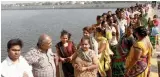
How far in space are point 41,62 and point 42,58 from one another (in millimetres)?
60

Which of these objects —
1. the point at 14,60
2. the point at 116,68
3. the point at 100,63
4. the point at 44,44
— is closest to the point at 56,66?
the point at 44,44

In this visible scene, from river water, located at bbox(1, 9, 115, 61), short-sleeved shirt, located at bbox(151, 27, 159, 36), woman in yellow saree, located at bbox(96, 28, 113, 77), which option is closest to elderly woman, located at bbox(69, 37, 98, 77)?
woman in yellow saree, located at bbox(96, 28, 113, 77)

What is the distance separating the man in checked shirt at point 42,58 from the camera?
511 cm

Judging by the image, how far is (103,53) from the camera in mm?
6945

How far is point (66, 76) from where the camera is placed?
6484mm

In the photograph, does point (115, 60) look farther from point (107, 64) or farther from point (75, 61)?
point (75, 61)

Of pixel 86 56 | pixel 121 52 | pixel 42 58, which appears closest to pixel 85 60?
pixel 86 56

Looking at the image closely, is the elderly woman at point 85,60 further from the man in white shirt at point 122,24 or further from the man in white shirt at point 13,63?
the man in white shirt at point 122,24

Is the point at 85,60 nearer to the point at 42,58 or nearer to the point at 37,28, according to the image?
the point at 42,58

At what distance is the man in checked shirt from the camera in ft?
16.8

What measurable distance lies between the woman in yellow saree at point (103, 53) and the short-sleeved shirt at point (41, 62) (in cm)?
167

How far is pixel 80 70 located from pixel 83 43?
0.45 metres

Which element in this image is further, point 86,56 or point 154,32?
point 154,32

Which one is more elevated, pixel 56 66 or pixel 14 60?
pixel 14 60
